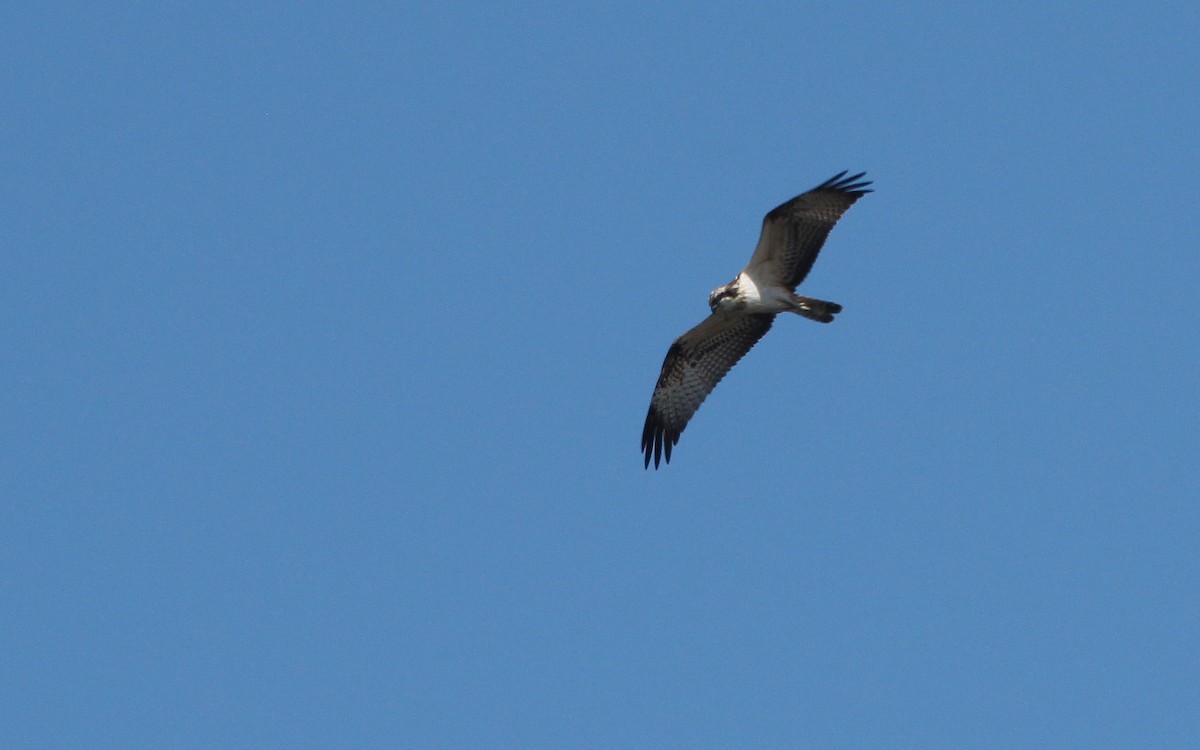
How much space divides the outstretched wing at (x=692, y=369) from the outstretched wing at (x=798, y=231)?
0.96 meters

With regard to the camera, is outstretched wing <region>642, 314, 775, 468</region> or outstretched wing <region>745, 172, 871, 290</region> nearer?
outstretched wing <region>745, 172, 871, 290</region>

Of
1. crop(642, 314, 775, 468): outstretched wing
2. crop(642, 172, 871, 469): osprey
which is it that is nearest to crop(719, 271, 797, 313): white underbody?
crop(642, 172, 871, 469): osprey

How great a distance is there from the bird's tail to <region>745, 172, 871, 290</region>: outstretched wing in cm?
17

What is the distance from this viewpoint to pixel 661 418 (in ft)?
57.9

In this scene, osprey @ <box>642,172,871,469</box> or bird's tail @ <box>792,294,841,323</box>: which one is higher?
osprey @ <box>642,172,871,469</box>

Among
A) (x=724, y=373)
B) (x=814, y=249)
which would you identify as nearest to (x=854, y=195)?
(x=814, y=249)

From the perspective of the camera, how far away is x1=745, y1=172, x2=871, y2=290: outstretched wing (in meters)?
15.4

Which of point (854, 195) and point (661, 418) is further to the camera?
point (661, 418)

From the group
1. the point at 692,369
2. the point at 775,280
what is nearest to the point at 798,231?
the point at 775,280

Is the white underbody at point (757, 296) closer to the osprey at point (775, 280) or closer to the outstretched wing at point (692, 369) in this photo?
the osprey at point (775, 280)

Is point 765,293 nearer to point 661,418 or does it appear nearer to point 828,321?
point 828,321

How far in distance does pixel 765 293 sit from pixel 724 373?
1.67m

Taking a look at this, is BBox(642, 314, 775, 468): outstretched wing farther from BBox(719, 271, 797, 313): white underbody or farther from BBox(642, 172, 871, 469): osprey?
BBox(719, 271, 797, 313): white underbody

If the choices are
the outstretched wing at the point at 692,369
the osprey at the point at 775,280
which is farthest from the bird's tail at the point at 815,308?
the outstretched wing at the point at 692,369
